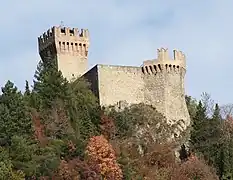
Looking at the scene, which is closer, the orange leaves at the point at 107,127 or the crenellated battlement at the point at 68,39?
the orange leaves at the point at 107,127

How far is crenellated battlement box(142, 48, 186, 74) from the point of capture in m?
54.5

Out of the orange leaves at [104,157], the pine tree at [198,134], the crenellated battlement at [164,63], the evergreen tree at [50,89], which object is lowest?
the orange leaves at [104,157]

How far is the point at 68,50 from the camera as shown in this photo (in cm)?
5631

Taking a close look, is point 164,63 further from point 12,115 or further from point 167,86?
point 12,115

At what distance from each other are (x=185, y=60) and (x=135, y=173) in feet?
47.7

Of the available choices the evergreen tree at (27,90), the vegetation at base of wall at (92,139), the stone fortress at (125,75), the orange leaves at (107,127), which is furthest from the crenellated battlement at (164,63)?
the evergreen tree at (27,90)

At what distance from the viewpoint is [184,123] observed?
5472 centimetres

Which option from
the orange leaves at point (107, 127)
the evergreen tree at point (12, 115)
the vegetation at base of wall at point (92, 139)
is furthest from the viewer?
the orange leaves at point (107, 127)

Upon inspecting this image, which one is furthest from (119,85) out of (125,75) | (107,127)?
(107,127)

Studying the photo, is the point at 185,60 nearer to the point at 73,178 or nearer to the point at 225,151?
the point at 225,151

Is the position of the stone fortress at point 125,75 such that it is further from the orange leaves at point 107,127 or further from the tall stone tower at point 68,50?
the orange leaves at point 107,127

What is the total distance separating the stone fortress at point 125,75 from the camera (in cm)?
5262

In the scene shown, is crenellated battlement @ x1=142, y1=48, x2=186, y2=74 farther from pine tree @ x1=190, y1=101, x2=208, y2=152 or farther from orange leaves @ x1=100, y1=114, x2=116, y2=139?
orange leaves @ x1=100, y1=114, x2=116, y2=139

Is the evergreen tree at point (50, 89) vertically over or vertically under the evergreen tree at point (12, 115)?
over
